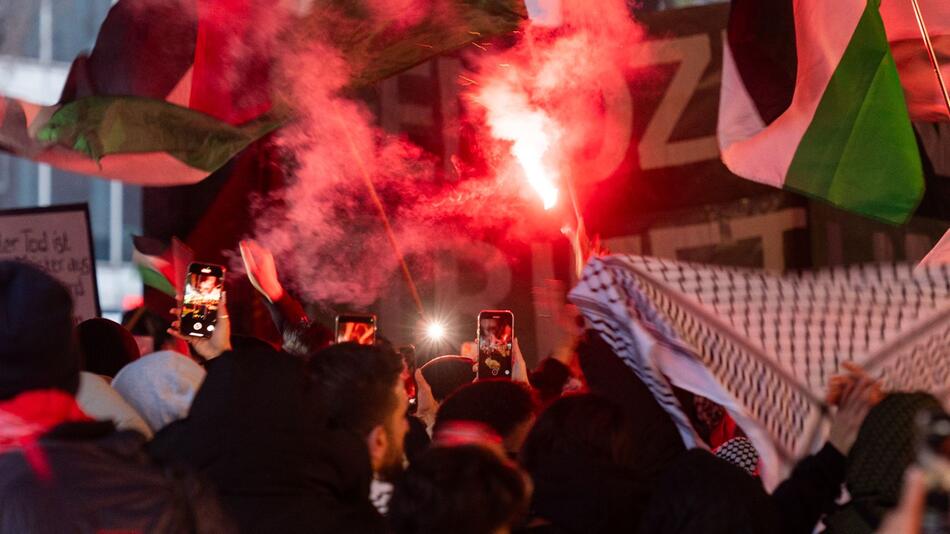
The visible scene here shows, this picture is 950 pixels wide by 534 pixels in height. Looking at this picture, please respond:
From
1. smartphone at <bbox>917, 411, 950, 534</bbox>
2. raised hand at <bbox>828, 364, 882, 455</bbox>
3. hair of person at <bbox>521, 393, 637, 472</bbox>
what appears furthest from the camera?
hair of person at <bbox>521, 393, 637, 472</bbox>

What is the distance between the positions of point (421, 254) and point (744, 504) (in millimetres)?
6437

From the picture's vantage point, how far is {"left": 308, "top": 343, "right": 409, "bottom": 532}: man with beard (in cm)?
297

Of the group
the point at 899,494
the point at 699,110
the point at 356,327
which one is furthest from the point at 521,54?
the point at 899,494

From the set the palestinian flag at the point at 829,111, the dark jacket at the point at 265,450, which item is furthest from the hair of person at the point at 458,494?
the palestinian flag at the point at 829,111

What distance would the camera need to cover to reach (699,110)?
30.1ft

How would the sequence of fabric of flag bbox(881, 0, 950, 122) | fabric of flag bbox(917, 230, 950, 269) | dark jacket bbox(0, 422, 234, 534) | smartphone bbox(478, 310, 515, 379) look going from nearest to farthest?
dark jacket bbox(0, 422, 234, 534), fabric of flag bbox(917, 230, 950, 269), smartphone bbox(478, 310, 515, 379), fabric of flag bbox(881, 0, 950, 122)

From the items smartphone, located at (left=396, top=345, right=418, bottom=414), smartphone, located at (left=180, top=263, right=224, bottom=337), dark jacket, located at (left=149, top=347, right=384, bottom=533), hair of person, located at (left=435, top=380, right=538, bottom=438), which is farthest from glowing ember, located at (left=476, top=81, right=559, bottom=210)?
dark jacket, located at (left=149, top=347, right=384, bottom=533)

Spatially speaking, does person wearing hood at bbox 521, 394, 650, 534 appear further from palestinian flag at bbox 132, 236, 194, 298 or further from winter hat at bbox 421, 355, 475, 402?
palestinian flag at bbox 132, 236, 194, 298

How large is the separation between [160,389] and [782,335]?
1.91 metres

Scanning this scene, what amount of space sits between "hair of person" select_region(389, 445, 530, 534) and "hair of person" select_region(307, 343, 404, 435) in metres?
0.59

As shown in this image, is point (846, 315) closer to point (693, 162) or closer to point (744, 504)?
point (744, 504)

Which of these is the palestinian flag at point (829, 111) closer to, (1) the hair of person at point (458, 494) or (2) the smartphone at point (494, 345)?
(2) the smartphone at point (494, 345)

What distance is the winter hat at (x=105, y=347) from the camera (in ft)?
14.2

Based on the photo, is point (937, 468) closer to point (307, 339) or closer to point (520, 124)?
point (307, 339)
